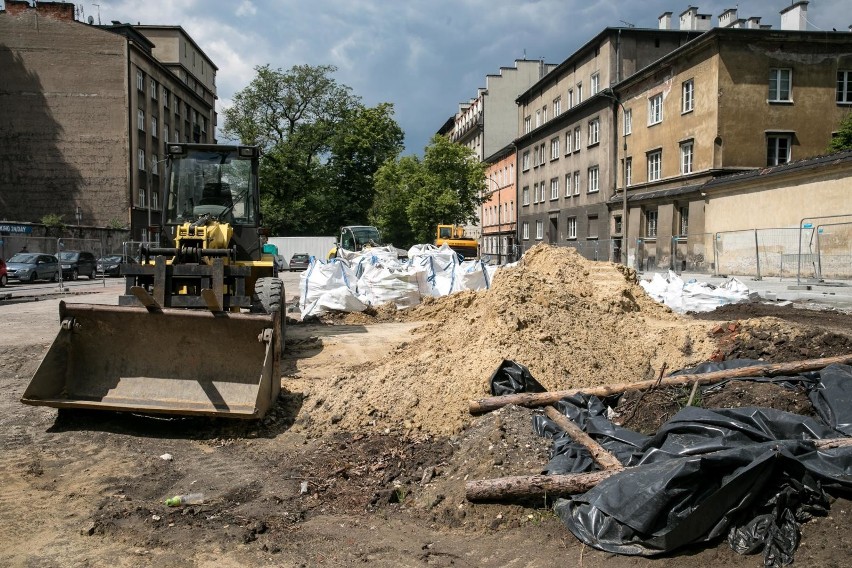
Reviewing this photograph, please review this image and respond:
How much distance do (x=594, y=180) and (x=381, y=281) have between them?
95.5 feet

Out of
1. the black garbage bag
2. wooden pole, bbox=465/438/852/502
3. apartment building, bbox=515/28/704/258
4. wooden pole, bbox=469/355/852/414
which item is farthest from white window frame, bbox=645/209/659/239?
wooden pole, bbox=465/438/852/502

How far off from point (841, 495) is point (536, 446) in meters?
1.99

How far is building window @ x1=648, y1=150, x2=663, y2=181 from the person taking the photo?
115 ft

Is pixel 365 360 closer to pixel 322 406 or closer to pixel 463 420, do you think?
pixel 322 406

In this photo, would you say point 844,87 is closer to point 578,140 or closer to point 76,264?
point 578,140

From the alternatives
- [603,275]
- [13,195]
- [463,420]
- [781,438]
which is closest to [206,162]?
[463,420]

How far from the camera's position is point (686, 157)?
107 feet

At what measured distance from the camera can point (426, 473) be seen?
5.09 meters

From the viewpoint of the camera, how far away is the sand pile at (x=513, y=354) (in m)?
6.34

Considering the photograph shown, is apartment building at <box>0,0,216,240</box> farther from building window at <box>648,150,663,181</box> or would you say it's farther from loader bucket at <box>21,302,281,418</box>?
loader bucket at <box>21,302,281,418</box>

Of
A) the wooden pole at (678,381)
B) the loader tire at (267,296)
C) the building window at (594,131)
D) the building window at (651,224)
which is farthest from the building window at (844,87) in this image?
the loader tire at (267,296)

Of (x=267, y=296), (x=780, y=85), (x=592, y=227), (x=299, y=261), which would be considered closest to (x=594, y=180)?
(x=592, y=227)

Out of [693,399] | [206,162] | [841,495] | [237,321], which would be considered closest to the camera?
[841,495]

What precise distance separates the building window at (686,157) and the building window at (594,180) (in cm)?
847
